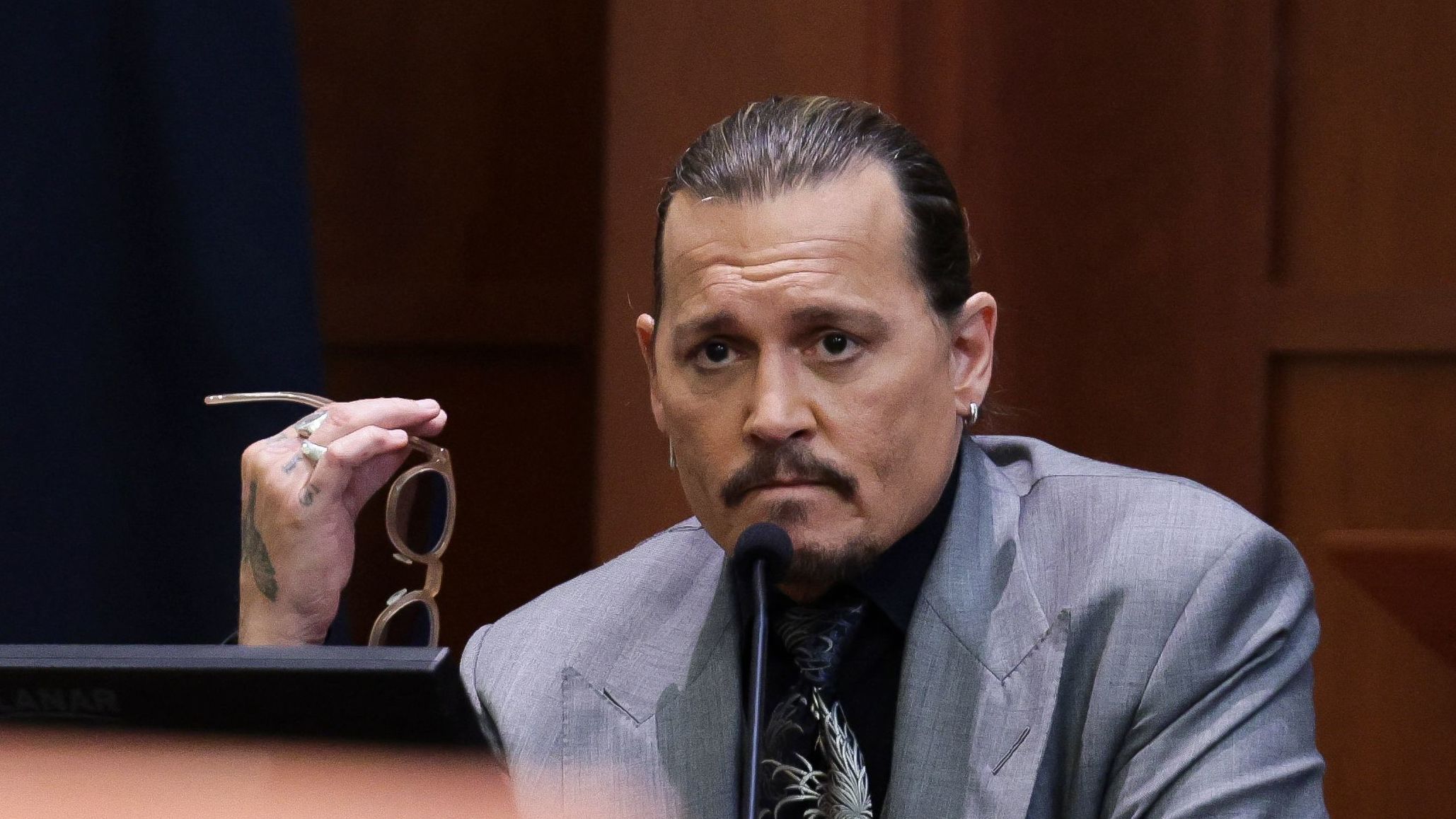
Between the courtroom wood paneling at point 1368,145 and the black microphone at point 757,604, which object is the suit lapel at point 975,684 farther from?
the courtroom wood paneling at point 1368,145

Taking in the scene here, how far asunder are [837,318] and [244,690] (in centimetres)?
74

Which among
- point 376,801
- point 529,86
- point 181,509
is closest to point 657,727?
point 181,509

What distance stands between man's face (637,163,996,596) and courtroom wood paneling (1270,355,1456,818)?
0.72 m

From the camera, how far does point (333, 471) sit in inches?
55.9

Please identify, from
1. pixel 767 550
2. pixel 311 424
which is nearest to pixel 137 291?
pixel 311 424

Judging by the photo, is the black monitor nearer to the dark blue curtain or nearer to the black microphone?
the black microphone

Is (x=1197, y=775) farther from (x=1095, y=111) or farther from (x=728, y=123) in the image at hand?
(x=1095, y=111)

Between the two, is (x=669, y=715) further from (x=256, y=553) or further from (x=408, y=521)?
(x=256, y=553)

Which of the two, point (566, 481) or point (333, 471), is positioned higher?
point (333, 471)

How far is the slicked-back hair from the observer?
1.41 m

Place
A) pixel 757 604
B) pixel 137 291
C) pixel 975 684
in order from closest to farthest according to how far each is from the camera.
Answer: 1. pixel 757 604
2. pixel 975 684
3. pixel 137 291

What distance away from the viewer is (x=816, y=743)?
1.30 meters

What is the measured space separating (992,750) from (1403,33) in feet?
3.76

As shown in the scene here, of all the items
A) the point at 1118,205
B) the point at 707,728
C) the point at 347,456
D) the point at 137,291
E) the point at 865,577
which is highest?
the point at 1118,205
